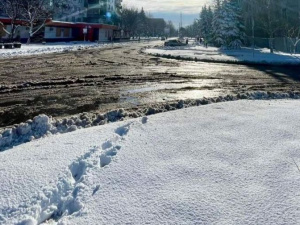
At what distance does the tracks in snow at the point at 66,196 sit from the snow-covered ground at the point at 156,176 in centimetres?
1

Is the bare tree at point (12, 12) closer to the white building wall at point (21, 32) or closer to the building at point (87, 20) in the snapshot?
the white building wall at point (21, 32)

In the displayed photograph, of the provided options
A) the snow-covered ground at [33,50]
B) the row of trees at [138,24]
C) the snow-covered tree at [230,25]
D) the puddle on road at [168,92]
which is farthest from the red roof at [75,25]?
the puddle on road at [168,92]

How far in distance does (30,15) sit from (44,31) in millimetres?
10599

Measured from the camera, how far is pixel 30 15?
45406mm

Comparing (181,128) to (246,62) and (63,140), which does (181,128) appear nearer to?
(63,140)

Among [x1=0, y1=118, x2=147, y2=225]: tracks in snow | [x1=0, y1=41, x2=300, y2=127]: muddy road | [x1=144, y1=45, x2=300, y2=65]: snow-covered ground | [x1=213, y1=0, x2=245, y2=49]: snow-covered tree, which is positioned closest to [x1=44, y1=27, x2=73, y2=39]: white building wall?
[x1=144, y1=45, x2=300, y2=65]: snow-covered ground

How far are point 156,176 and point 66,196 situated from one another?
46.8 inches

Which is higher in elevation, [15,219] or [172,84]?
[172,84]

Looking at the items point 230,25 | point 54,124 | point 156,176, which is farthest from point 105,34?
point 156,176

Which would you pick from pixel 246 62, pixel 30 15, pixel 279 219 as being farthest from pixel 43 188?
pixel 30 15

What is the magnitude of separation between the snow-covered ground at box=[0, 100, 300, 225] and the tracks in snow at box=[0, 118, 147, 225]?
1 centimetres

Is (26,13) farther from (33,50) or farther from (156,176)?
(156,176)

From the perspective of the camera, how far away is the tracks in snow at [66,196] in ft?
11.9

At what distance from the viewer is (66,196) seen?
4.02 m
